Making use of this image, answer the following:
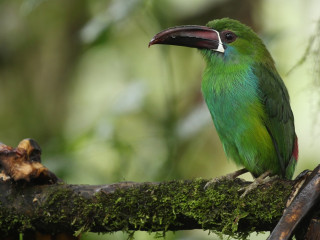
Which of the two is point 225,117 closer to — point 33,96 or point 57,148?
point 57,148

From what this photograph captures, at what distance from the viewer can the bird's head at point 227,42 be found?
344cm

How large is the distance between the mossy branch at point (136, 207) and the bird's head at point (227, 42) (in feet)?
3.69

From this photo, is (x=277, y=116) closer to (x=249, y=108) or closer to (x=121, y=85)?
(x=249, y=108)

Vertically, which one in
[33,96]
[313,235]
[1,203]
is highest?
[33,96]

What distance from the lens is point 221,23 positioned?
3.53 meters

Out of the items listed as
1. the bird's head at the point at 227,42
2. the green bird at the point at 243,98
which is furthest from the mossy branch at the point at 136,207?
the bird's head at the point at 227,42

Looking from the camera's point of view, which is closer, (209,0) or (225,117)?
(225,117)

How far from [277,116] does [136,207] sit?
124 cm

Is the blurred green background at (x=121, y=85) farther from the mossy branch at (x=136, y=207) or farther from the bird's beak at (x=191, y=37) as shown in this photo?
the mossy branch at (x=136, y=207)

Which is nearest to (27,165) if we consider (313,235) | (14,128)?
(313,235)

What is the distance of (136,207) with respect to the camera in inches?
97.7

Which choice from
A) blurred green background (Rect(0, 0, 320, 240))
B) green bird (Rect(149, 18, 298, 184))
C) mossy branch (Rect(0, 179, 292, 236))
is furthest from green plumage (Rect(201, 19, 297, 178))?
mossy branch (Rect(0, 179, 292, 236))

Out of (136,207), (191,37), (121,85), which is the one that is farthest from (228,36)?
(121,85)

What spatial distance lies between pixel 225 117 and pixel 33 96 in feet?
9.97
